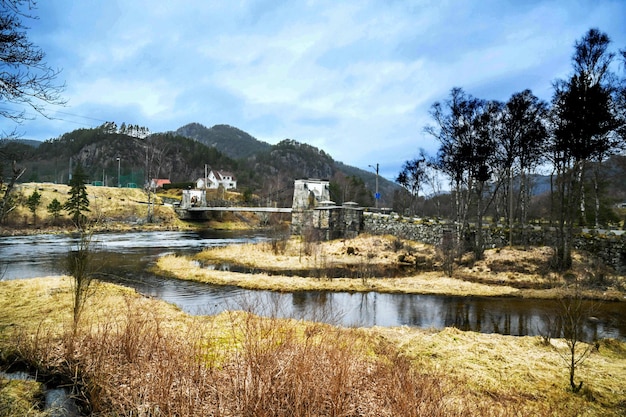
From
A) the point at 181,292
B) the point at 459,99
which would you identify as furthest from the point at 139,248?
the point at 459,99

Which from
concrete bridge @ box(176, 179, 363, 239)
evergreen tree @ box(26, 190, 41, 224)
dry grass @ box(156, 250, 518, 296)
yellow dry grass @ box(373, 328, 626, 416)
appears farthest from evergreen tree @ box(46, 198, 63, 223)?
yellow dry grass @ box(373, 328, 626, 416)

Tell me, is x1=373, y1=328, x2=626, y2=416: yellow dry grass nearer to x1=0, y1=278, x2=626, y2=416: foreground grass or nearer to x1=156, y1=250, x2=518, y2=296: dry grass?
x1=0, y1=278, x2=626, y2=416: foreground grass

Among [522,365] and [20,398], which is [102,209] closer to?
[20,398]

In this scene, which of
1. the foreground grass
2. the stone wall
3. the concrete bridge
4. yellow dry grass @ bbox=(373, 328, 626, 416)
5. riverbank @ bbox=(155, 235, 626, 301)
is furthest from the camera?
the concrete bridge

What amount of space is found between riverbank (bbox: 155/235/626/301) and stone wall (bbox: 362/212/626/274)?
0.86 meters

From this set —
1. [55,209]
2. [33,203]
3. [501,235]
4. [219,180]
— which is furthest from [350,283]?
[219,180]

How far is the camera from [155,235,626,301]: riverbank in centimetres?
1441

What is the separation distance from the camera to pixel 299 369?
3.52 metres

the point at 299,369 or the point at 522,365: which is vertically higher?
the point at 299,369

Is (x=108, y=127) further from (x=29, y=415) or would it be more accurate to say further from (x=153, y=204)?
(x=29, y=415)

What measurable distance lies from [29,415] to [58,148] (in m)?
124

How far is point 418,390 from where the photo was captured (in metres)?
3.89

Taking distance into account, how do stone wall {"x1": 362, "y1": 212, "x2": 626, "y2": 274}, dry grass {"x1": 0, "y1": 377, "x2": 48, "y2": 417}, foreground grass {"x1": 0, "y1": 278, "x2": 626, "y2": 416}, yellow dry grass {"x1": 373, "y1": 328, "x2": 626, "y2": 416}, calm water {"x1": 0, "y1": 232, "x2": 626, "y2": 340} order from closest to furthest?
foreground grass {"x1": 0, "y1": 278, "x2": 626, "y2": 416} → dry grass {"x1": 0, "y1": 377, "x2": 48, "y2": 417} → yellow dry grass {"x1": 373, "y1": 328, "x2": 626, "y2": 416} → calm water {"x1": 0, "y1": 232, "x2": 626, "y2": 340} → stone wall {"x1": 362, "y1": 212, "x2": 626, "y2": 274}

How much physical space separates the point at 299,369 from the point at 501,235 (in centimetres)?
2046
